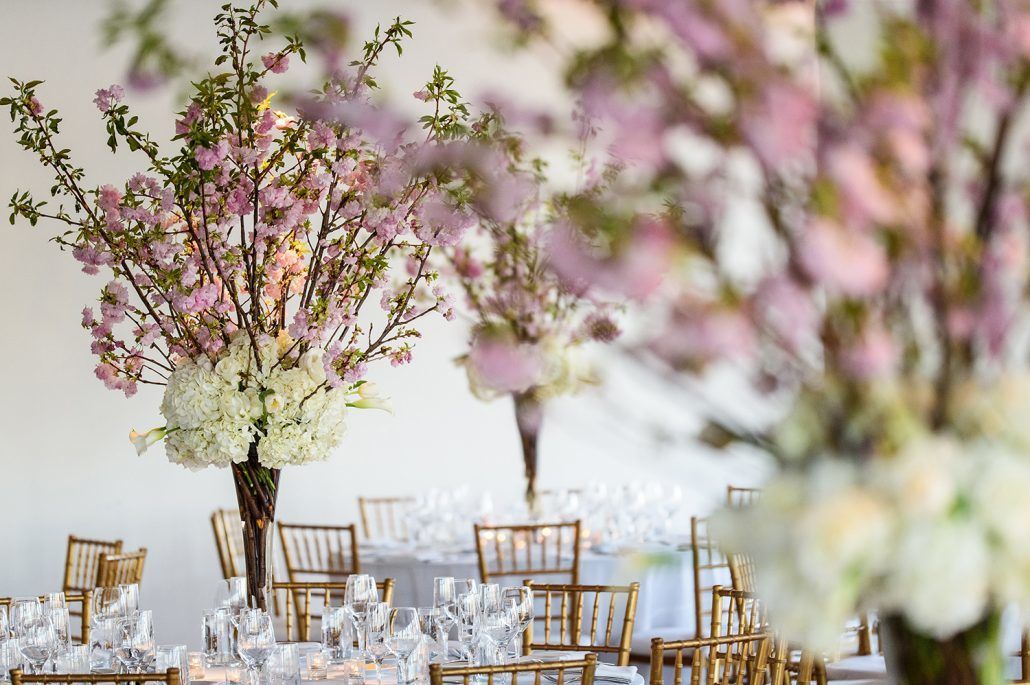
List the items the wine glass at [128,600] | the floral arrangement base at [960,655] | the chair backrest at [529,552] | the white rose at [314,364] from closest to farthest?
the floral arrangement base at [960,655], the white rose at [314,364], the wine glass at [128,600], the chair backrest at [529,552]

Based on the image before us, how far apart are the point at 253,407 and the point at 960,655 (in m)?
2.59

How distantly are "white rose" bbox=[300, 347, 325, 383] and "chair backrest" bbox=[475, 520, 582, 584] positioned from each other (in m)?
1.84

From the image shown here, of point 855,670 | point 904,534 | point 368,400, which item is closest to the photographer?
point 904,534

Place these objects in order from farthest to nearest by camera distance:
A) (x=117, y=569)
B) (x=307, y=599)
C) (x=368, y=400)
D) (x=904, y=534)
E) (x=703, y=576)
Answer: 1. (x=703, y=576)
2. (x=117, y=569)
3. (x=307, y=599)
4. (x=368, y=400)
5. (x=904, y=534)

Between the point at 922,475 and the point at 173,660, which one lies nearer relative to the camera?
the point at 922,475

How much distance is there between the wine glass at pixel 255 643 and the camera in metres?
3.08

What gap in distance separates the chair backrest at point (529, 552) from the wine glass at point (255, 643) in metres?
2.05

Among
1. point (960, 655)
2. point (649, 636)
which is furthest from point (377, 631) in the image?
point (960, 655)

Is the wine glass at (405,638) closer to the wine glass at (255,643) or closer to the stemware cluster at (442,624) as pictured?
the stemware cluster at (442,624)

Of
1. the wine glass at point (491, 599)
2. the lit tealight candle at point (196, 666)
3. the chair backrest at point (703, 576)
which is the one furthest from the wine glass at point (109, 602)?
the chair backrest at point (703, 576)

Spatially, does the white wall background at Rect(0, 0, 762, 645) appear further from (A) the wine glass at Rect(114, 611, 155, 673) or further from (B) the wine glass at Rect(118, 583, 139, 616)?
(A) the wine glass at Rect(114, 611, 155, 673)

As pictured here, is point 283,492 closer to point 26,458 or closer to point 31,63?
point 26,458

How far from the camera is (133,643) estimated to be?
3.30 meters

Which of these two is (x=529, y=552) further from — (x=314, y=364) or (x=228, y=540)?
(x=314, y=364)
